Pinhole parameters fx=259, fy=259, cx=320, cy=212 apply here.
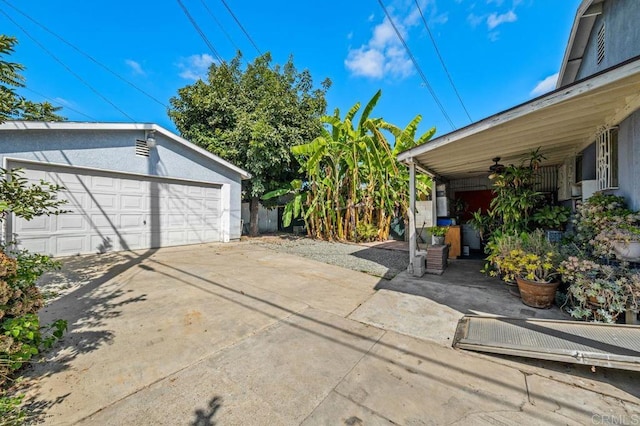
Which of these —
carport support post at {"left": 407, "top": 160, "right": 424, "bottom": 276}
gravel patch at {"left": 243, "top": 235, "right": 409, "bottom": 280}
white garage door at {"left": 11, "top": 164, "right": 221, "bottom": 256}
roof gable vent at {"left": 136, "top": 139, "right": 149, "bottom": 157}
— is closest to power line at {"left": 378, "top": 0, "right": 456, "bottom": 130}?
carport support post at {"left": 407, "top": 160, "right": 424, "bottom": 276}

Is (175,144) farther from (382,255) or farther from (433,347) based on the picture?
(433,347)

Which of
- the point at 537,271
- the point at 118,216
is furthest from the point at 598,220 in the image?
the point at 118,216

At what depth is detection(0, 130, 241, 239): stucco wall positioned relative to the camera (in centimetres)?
557

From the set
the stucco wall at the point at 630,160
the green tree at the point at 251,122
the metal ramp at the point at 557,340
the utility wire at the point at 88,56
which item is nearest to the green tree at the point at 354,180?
the green tree at the point at 251,122

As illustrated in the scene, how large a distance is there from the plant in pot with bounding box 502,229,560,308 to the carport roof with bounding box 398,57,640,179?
5.99 ft

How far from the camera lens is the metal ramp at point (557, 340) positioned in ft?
6.90

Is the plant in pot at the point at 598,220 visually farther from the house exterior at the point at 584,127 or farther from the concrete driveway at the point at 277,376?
the concrete driveway at the point at 277,376

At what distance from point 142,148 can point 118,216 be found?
2.01 m

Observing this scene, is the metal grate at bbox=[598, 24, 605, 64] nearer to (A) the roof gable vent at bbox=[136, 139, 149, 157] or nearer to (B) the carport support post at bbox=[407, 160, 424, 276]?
(B) the carport support post at bbox=[407, 160, 424, 276]

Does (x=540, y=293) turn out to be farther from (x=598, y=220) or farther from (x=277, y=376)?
(x=277, y=376)

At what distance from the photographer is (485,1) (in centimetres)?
640

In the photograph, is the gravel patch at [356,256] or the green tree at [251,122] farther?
the green tree at [251,122]

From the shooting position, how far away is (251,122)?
9953mm

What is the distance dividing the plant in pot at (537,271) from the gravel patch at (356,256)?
208cm
